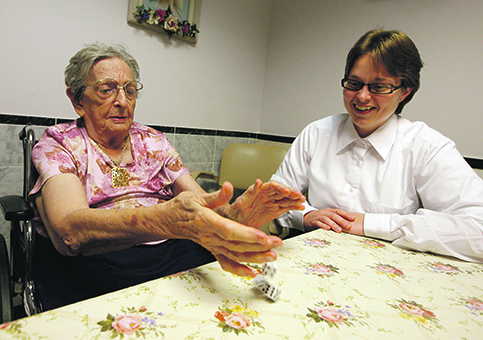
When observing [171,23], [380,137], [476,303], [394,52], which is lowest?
[476,303]

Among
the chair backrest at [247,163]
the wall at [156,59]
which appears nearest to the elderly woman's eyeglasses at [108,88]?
the wall at [156,59]

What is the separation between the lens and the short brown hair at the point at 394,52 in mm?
1255

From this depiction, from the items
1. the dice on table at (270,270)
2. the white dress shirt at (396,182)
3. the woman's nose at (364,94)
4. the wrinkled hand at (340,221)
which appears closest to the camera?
the dice on table at (270,270)

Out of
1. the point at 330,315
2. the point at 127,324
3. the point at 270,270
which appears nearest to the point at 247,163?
the point at 270,270

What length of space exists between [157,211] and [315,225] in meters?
0.78

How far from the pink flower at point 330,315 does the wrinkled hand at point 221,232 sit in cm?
14

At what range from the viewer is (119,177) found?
4.00 ft

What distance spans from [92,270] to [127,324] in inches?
23.2

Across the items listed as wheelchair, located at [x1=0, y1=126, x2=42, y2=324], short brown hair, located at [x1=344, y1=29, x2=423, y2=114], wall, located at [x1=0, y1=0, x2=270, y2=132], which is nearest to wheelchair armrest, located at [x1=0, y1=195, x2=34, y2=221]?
wheelchair, located at [x1=0, y1=126, x2=42, y2=324]

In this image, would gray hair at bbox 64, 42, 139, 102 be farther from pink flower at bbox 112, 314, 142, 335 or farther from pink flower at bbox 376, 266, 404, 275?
pink flower at bbox 376, 266, 404, 275

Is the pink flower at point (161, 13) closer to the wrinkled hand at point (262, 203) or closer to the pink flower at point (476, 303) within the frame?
the wrinkled hand at point (262, 203)

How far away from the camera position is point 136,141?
135 cm

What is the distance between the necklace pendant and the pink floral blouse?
0.01 m

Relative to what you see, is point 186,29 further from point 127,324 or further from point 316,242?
point 127,324
